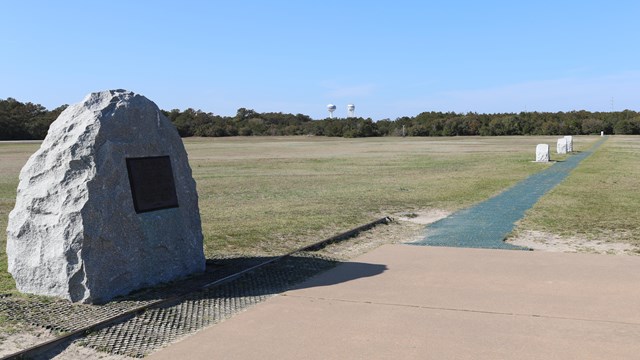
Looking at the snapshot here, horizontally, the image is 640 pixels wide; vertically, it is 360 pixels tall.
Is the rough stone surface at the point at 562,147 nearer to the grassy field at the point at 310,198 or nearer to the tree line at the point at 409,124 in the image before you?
the grassy field at the point at 310,198

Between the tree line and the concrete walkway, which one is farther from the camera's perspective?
the tree line

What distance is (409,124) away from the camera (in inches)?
4518

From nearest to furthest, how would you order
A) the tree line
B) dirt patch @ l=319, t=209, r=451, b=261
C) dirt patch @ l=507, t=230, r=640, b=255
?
dirt patch @ l=507, t=230, r=640, b=255 < dirt patch @ l=319, t=209, r=451, b=261 < the tree line

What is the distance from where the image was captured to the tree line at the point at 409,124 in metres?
99.1

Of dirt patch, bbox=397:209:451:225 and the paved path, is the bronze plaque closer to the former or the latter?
the paved path

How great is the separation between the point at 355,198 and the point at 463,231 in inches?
246

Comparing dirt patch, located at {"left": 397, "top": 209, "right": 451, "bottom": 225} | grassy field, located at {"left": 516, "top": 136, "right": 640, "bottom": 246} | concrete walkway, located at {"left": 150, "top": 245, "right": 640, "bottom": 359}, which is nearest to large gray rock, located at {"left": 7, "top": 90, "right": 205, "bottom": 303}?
concrete walkway, located at {"left": 150, "top": 245, "right": 640, "bottom": 359}

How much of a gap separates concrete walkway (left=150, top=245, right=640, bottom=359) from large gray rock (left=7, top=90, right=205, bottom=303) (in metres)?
1.74

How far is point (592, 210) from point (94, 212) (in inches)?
461

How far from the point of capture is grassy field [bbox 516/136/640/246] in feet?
38.6

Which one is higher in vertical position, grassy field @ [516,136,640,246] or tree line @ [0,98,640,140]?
tree line @ [0,98,640,140]

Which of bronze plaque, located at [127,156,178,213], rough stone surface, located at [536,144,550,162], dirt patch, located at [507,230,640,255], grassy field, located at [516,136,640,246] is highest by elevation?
bronze plaque, located at [127,156,178,213]

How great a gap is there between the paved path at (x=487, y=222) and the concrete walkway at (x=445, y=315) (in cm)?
176

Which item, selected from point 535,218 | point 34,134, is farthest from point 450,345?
point 34,134
